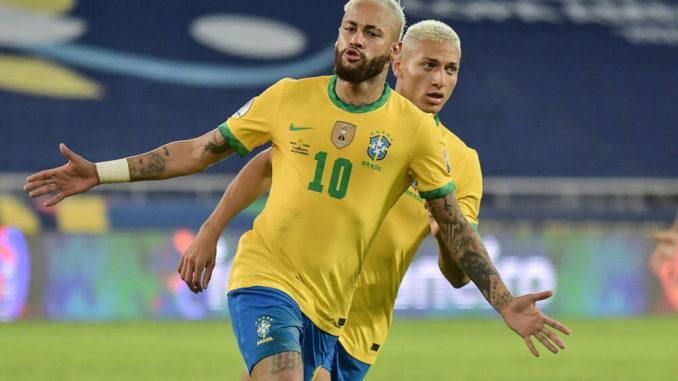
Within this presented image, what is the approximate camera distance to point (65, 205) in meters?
14.4

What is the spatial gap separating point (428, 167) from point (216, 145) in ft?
2.92

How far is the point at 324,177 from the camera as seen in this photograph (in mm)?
5207

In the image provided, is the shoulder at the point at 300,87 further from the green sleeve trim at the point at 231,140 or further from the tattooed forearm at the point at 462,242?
the tattooed forearm at the point at 462,242

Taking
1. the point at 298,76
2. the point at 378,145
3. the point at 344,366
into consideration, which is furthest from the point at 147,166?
the point at 298,76

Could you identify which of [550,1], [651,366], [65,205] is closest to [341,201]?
[651,366]

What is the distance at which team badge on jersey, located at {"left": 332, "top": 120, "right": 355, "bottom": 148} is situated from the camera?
523 centimetres

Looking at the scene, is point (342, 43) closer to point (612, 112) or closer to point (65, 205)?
point (65, 205)

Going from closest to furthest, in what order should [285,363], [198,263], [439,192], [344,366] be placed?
1. [285,363]
2. [439,192]
3. [198,263]
4. [344,366]

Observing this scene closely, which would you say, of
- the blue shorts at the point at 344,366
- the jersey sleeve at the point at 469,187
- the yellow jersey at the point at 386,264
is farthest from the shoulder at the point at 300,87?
the blue shorts at the point at 344,366

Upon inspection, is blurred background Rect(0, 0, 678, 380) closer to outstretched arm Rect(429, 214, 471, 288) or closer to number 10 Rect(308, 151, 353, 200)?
outstretched arm Rect(429, 214, 471, 288)

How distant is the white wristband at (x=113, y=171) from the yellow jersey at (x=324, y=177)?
0.44m

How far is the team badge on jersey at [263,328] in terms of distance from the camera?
4988 millimetres

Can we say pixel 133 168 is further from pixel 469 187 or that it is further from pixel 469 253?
pixel 469 187

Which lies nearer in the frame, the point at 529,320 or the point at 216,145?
the point at 529,320
